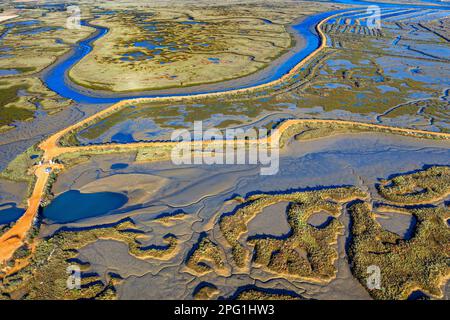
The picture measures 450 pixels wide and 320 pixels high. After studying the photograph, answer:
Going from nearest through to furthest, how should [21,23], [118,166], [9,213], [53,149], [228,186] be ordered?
[9,213] < [228,186] < [118,166] < [53,149] < [21,23]

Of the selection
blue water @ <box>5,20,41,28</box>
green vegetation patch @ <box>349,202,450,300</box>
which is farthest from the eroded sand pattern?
blue water @ <box>5,20,41,28</box>

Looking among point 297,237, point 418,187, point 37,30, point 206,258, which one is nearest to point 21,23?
point 37,30

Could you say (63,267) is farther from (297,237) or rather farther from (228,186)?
(297,237)

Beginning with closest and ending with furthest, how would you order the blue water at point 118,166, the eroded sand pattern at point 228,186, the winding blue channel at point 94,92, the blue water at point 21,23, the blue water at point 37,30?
the eroded sand pattern at point 228,186 < the blue water at point 118,166 < the winding blue channel at point 94,92 < the blue water at point 37,30 < the blue water at point 21,23

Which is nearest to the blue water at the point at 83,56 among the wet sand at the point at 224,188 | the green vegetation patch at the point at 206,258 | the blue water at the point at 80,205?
the wet sand at the point at 224,188

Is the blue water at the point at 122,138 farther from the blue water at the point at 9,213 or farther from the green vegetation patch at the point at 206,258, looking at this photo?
the green vegetation patch at the point at 206,258
